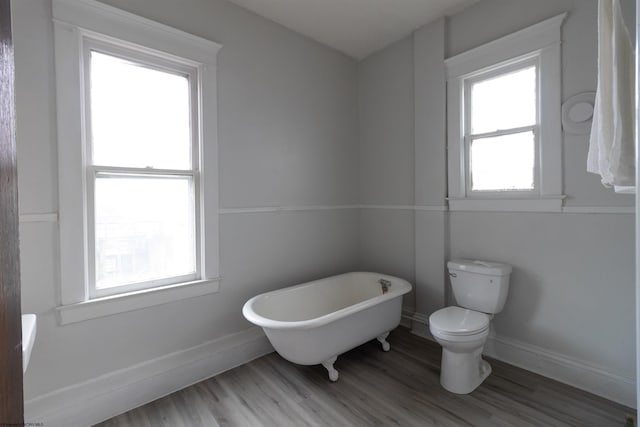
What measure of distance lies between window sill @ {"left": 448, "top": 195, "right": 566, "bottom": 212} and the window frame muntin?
46 mm

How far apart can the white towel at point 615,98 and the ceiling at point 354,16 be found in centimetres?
159

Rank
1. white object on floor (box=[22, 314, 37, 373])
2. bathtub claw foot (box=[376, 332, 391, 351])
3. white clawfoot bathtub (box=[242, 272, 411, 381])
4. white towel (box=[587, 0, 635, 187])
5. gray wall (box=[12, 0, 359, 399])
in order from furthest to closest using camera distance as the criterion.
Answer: bathtub claw foot (box=[376, 332, 391, 351]) → white clawfoot bathtub (box=[242, 272, 411, 381]) → gray wall (box=[12, 0, 359, 399]) → white object on floor (box=[22, 314, 37, 373]) → white towel (box=[587, 0, 635, 187])

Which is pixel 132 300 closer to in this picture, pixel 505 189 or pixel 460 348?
pixel 460 348

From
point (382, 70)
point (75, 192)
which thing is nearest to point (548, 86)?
point (382, 70)

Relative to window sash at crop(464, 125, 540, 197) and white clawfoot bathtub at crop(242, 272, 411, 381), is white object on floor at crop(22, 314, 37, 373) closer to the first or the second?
white clawfoot bathtub at crop(242, 272, 411, 381)

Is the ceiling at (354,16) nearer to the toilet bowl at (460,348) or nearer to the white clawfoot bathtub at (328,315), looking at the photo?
the white clawfoot bathtub at (328,315)

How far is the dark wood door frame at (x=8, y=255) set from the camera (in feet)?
1.34

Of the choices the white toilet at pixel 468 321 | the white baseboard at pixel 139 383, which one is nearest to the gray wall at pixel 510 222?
the white toilet at pixel 468 321

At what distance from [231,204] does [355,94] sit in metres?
1.88

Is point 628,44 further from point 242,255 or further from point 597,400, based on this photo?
point 242,255

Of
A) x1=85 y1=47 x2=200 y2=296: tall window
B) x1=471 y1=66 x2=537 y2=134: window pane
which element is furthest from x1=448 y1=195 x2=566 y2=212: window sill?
Result: x1=85 y1=47 x2=200 y2=296: tall window

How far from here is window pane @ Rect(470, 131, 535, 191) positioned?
219 cm

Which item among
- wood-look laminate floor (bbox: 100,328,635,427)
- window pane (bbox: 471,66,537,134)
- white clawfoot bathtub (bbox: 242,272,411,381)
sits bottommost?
wood-look laminate floor (bbox: 100,328,635,427)

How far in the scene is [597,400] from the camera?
71.9 inches
